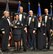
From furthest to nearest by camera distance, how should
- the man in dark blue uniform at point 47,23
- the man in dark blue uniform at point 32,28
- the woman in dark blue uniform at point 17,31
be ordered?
the man in dark blue uniform at point 47,23, the man in dark blue uniform at point 32,28, the woman in dark blue uniform at point 17,31

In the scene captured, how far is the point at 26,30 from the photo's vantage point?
15930mm

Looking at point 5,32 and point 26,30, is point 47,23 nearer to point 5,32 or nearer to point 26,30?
point 26,30

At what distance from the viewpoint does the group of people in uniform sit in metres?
15.6

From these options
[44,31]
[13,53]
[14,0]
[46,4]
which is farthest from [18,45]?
[46,4]

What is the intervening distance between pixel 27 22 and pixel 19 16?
1.55 feet

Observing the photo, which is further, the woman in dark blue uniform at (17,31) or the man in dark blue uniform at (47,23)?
the man in dark blue uniform at (47,23)

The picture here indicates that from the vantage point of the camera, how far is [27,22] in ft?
52.4

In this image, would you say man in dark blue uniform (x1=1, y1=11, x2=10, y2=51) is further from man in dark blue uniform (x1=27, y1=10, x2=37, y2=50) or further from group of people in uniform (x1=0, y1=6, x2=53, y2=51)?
man in dark blue uniform (x1=27, y1=10, x2=37, y2=50)

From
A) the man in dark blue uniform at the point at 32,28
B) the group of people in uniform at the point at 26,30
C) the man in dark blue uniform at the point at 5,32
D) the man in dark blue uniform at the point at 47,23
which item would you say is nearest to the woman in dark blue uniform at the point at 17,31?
the group of people in uniform at the point at 26,30

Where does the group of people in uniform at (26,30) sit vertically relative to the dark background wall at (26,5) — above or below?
below

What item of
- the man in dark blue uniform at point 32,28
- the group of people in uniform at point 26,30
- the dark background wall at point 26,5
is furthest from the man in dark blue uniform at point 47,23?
the dark background wall at point 26,5

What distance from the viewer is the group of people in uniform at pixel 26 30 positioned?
613 inches

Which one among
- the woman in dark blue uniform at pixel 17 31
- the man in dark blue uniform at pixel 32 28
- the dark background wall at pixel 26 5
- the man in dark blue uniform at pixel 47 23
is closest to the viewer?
the woman in dark blue uniform at pixel 17 31

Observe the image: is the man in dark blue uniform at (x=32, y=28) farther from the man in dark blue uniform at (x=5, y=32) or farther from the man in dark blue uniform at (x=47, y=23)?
the man in dark blue uniform at (x=5, y=32)
